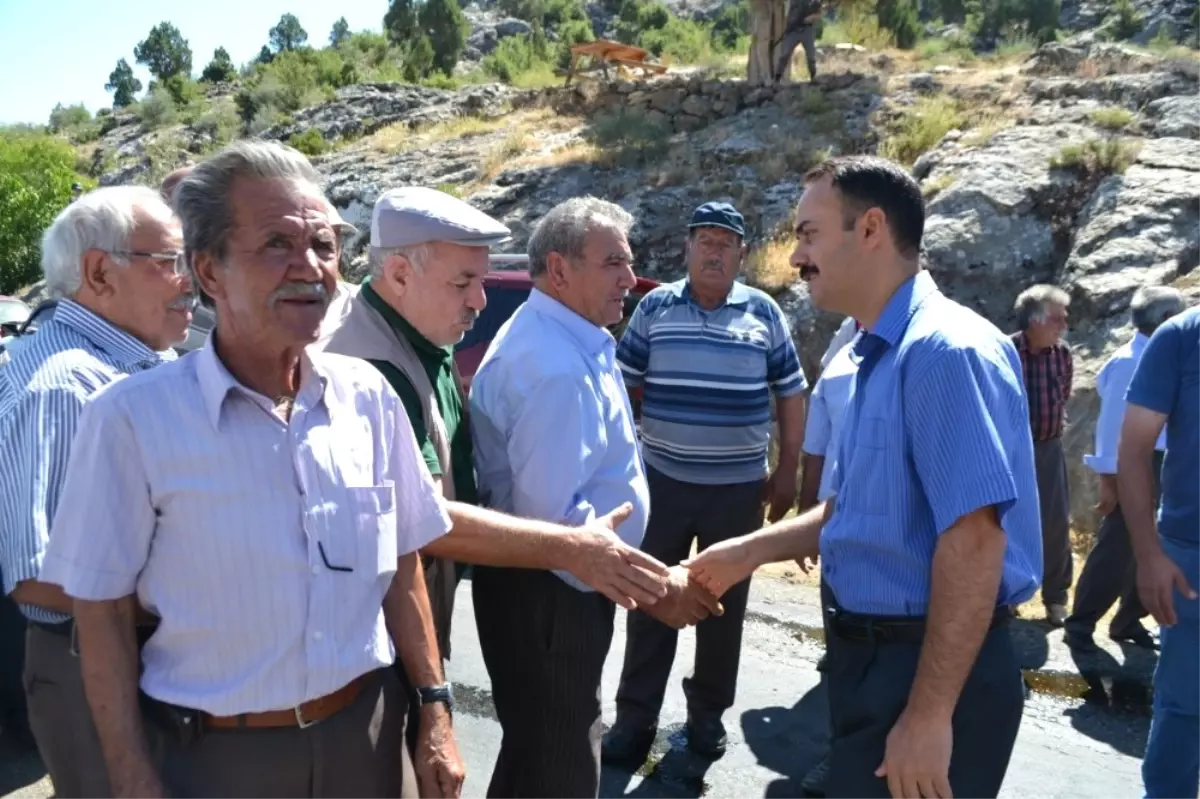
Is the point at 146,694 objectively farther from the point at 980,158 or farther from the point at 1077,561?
the point at 980,158

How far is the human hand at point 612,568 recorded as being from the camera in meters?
2.54

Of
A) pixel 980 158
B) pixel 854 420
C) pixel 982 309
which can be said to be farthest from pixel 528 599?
pixel 980 158

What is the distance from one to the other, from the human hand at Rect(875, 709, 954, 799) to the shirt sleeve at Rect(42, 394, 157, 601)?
1.51 m

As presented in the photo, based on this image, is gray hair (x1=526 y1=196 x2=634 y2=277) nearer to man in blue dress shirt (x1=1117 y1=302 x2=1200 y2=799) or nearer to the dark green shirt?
the dark green shirt

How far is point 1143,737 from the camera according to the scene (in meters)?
4.35

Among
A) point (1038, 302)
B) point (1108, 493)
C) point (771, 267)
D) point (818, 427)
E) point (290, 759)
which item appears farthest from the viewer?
point (771, 267)

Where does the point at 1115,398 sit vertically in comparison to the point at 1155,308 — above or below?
below

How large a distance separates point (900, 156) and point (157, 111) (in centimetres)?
3216

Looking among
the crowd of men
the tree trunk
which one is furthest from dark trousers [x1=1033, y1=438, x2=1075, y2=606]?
the tree trunk

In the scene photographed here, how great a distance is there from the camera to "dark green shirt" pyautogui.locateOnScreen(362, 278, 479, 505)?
2.46 metres

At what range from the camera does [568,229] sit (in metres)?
3.04

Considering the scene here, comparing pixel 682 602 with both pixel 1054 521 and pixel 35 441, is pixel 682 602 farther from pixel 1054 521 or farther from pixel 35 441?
pixel 1054 521

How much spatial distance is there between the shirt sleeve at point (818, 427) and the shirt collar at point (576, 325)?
72.2 inches

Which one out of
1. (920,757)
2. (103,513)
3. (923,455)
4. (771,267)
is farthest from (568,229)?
(771,267)
